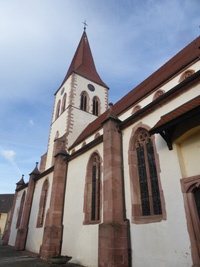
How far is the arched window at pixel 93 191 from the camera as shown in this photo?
886cm

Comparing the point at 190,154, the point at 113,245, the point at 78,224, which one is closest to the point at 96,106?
the point at 78,224

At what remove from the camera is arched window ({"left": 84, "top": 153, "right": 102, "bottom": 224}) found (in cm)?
886

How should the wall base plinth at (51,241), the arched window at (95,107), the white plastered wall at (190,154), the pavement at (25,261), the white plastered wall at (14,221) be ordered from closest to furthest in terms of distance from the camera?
the white plastered wall at (190,154), the pavement at (25,261), the wall base plinth at (51,241), the white plastered wall at (14,221), the arched window at (95,107)

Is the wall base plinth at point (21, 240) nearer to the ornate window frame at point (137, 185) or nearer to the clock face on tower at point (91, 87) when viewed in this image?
the ornate window frame at point (137, 185)

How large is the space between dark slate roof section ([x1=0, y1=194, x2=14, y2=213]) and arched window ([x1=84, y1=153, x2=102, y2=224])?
128 ft

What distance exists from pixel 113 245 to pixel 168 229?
1.79 metres

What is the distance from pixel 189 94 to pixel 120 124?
119 inches

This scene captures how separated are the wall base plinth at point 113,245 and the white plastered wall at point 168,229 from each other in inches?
11.8

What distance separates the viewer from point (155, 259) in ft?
17.9

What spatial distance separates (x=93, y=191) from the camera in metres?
9.43

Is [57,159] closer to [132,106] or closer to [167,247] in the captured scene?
[132,106]

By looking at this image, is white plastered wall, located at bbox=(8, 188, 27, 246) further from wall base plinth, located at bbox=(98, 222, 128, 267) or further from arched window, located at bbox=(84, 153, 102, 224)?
wall base plinth, located at bbox=(98, 222, 128, 267)

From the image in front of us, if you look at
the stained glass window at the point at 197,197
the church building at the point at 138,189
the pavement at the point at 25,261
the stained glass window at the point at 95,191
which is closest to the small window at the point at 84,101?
the church building at the point at 138,189

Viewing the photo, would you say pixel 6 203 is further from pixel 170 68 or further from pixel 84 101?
pixel 170 68
